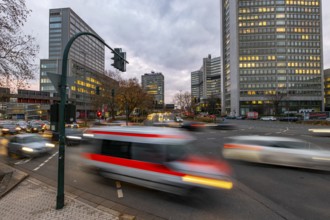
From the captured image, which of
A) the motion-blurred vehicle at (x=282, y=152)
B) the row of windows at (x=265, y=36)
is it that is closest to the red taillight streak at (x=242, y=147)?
the motion-blurred vehicle at (x=282, y=152)

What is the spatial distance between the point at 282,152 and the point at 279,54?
347ft

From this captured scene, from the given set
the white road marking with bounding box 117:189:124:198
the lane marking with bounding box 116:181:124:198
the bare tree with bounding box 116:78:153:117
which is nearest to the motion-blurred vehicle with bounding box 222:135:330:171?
the lane marking with bounding box 116:181:124:198

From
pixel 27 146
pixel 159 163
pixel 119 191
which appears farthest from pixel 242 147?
pixel 27 146

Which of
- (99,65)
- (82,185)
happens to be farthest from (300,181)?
(99,65)

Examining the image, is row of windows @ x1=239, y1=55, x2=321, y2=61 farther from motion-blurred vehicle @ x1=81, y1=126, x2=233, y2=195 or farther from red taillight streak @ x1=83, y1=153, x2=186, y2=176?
red taillight streak @ x1=83, y1=153, x2=186, y2=176

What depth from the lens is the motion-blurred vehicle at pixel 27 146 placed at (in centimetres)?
1194

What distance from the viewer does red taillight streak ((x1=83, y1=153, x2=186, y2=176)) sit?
5.44 meters

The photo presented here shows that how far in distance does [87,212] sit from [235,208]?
12.7 ft

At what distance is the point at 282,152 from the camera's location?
8672 millimetres

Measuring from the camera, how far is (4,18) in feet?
29.8

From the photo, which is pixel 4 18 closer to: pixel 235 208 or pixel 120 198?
pixel 120 198

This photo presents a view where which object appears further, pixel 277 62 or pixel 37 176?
pixel 277 62

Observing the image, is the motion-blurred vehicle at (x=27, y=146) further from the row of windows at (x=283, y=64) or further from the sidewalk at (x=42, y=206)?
the row of windows at (x=283, y=64)

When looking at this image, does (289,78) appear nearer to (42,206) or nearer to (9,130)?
(9,130)
